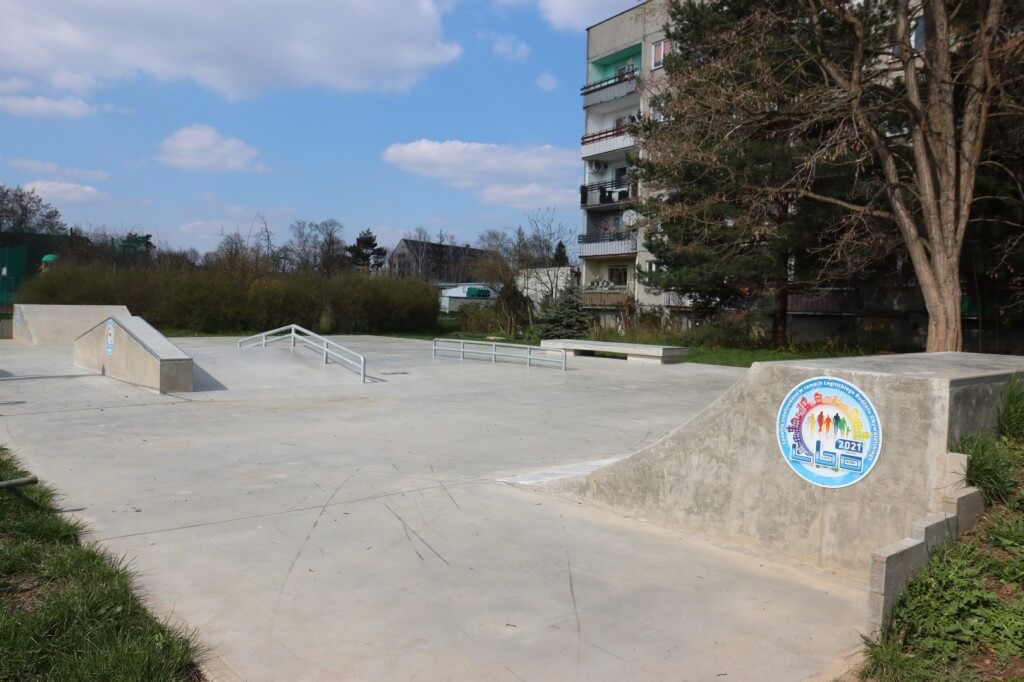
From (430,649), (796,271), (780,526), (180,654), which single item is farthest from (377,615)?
(796,271)

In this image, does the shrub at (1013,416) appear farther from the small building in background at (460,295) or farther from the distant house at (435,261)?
the distant house at (435,261)

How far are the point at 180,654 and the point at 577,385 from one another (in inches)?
538

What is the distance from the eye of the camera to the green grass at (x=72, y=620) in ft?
11.2

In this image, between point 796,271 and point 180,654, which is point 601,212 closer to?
point 796,271

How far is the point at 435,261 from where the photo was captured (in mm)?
92250

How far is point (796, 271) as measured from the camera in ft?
79.0

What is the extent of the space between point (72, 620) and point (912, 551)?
4.28m

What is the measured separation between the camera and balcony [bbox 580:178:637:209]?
43.3m

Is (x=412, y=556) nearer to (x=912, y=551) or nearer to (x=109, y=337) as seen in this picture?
(x=912, y=551)

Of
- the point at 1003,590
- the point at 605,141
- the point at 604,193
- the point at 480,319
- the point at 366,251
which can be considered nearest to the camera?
the point at 1003,590

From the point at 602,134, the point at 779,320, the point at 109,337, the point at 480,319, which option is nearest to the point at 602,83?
the point at 602,134

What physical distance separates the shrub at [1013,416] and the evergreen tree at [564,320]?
27.3m

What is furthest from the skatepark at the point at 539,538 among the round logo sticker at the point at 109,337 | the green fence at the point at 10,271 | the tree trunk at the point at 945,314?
the green fence at the point at 10,271

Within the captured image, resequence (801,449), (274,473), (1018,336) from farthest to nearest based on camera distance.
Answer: (1018,336) → (274,473) → (801,449)
